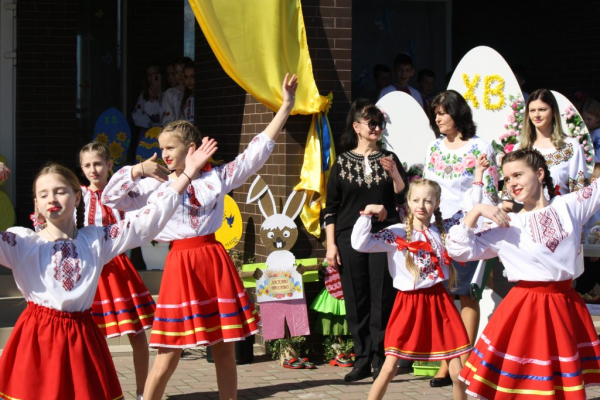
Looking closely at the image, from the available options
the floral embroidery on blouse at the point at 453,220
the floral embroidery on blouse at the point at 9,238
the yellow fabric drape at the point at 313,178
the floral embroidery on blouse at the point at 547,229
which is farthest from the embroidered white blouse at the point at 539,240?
the yellow fabric drape at the point at 313,178

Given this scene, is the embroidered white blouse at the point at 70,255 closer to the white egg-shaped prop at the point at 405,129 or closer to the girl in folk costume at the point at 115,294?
the girl in folk costume at the point at 115,294

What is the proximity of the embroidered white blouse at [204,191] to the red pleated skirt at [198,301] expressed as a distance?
3.2 inches

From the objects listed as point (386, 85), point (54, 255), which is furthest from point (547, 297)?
point (386, 85)

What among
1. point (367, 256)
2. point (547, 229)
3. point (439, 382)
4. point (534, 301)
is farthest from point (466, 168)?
point (534, 301)

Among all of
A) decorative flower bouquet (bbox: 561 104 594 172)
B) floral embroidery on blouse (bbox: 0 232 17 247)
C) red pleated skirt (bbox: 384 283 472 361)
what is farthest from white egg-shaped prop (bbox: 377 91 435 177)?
floral embroidery on blouse (bbox: 0 232 17 247)

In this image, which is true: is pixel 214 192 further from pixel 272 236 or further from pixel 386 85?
pixel 386 85

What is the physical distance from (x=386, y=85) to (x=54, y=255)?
19.0 feet

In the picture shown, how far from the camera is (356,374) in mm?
6848

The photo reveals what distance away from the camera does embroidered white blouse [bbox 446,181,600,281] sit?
499cm

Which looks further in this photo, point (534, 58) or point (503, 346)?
point (534, 58)

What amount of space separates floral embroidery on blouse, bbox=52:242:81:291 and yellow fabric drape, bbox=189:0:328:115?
307 cm

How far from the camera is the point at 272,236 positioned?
7.36m

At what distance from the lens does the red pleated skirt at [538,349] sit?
489cm

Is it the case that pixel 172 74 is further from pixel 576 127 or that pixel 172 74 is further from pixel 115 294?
pixel 576 127
